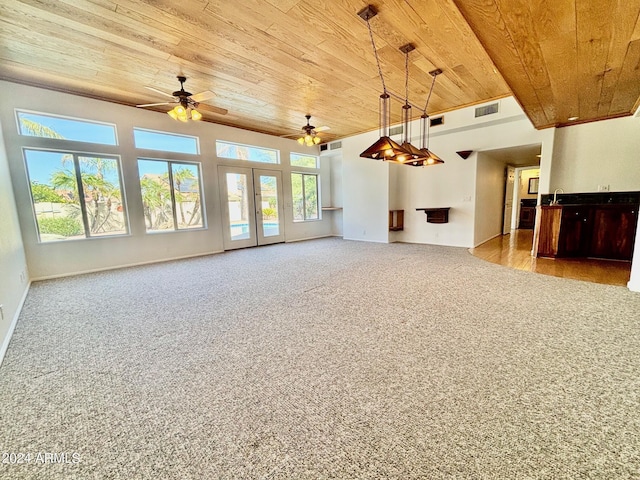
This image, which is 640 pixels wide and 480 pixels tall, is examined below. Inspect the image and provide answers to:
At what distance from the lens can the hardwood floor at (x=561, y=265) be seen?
3.82m

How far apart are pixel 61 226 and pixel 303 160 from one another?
6075 mm

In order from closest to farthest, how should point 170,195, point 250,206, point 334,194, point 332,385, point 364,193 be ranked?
point 332,385 → point 170,195 → point 250,206 → point 364,193 → point 334,194

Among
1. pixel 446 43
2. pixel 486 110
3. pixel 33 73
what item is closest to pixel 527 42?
pixel 446 43

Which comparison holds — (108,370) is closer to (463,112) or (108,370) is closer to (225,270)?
(225,270)

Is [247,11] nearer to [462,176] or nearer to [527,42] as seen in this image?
[527,42]

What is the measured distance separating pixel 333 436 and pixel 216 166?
646 cm

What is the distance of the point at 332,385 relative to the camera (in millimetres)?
1750

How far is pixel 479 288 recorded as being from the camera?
3504 millimetres

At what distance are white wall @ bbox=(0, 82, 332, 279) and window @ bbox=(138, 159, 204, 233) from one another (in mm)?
154

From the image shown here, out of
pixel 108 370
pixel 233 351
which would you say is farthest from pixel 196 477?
pixel 108 370

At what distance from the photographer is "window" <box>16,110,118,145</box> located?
433cm

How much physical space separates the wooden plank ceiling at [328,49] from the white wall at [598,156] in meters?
0.31

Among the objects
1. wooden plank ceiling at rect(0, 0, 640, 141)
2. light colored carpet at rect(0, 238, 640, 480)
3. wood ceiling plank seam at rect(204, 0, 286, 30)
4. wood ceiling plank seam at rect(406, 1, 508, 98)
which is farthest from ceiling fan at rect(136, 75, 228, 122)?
wood ceiling plank seam at rect(406, 1, 508, 98)

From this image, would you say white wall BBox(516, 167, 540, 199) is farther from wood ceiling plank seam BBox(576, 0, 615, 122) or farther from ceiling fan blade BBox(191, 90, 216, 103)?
ceiling fan blade BBox(191, 90, 216, 103)
